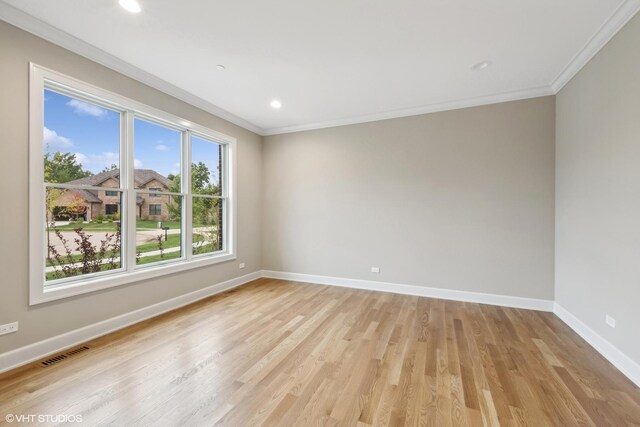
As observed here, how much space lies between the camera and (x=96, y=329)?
269 centimetres

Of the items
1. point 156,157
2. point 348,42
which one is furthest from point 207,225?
point 348,42

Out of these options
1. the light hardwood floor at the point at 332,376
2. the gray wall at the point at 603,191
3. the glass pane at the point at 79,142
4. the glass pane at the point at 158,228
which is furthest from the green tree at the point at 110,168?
the gray wall at the point at 603,191

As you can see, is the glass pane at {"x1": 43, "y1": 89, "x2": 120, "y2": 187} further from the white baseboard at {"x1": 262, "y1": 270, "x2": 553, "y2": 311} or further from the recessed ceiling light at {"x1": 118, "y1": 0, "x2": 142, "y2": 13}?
the white baseboard at {"x1": 262, "y1": 270, "x2": 553, "y2": 311}

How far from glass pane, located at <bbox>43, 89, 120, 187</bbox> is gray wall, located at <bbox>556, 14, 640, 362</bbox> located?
5.01 meters

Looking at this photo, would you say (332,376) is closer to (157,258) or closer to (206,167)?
(157,258)

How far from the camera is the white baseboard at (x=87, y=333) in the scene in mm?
2171

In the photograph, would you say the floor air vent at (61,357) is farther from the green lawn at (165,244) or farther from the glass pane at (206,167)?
the glass pane at (206,167)

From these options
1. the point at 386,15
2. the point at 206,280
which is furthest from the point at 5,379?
the point at 386,15

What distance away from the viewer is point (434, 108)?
4027mm

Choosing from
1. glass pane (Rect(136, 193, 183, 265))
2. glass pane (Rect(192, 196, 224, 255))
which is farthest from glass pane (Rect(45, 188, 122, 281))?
glass pane (Rect(192, 196, 224, 255))

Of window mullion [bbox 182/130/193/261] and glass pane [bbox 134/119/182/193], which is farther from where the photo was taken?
window mullion [bbox 182/130/193/261]

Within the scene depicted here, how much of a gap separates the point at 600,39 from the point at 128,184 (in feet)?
16.7

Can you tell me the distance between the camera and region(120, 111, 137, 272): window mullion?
10.0 ft

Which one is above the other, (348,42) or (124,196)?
(348,42)
